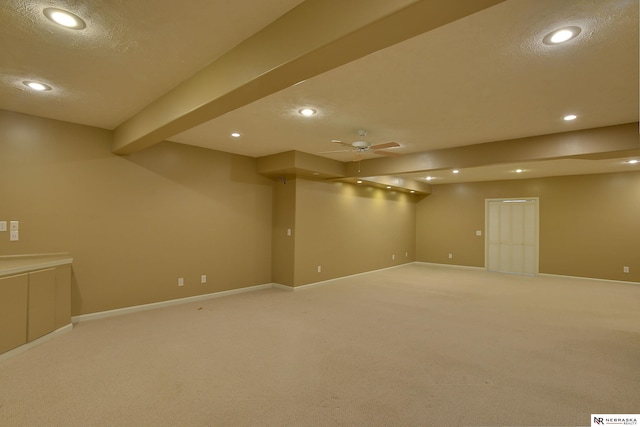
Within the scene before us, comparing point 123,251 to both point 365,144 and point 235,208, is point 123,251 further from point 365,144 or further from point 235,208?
point 365,144

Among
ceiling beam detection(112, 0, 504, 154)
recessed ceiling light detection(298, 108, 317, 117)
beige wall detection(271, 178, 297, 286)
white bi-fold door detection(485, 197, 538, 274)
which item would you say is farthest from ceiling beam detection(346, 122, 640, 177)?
white bi-fold door detection(485, 197, 538, 274)

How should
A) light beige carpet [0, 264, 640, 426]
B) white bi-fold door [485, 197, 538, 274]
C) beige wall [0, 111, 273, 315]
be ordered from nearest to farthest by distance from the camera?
light beige carpet [0, 264, 640, 426], beige wall [0, 111, 273, 315], white bi-fold door [485, 197, 538, 274]

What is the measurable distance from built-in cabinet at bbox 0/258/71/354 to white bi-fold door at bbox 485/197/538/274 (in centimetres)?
942

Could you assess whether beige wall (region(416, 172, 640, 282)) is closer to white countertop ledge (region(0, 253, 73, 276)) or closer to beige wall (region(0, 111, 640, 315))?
beige wall (region(0, 111, 640, 315))

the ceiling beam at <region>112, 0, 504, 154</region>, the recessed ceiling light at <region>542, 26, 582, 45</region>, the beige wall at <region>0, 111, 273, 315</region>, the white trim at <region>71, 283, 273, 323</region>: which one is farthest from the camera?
the white trim at <region>71, 283, 273, 323</region>

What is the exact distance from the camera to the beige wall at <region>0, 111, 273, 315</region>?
381 centimetres

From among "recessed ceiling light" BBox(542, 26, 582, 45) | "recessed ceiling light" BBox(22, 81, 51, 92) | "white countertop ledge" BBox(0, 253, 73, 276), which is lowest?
"white countertop ledge" BBox(0, 253, 73, 276)

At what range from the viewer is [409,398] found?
97.4 inches

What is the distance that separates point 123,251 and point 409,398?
167 inches

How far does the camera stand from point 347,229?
7.50 m

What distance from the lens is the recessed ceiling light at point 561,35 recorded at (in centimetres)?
200

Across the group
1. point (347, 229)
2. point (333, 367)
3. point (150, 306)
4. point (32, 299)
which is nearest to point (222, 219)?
point (150, 306)

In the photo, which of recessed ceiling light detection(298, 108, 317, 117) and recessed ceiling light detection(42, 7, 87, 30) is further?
recessed ceiling light detection(298, 108, 317, 117)

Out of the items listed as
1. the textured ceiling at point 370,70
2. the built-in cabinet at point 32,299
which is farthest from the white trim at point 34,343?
the textured ceiling at point 370,70
